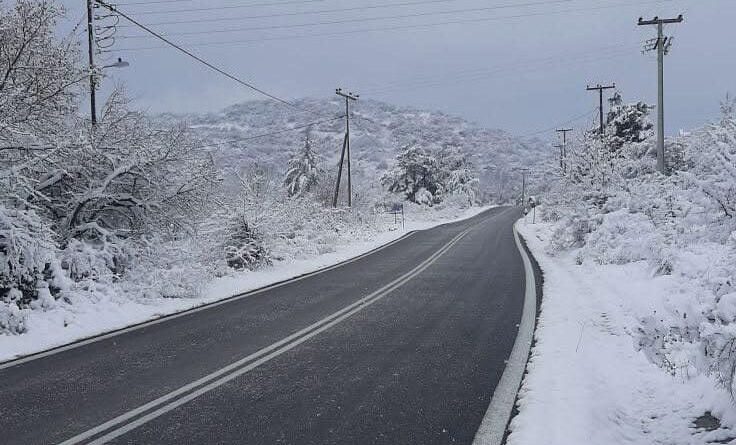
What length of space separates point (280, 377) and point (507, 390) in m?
2.35

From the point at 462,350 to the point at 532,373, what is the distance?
4.03ft

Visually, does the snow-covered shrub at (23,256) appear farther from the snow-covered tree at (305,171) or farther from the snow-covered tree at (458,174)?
the snow-covered tree at (458,174)

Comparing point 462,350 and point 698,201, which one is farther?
point 462,350

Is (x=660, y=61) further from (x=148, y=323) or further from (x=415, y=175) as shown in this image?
(x=415, y=175)

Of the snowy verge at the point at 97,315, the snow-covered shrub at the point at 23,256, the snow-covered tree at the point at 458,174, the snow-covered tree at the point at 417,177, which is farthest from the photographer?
the snow-covered tree at the point at 458,174

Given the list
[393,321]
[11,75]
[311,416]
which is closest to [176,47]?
[11,75]

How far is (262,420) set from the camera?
486 centimetres

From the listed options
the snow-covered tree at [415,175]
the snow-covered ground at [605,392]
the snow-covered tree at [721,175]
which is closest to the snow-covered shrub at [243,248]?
the snow-covered ground at [605,392]

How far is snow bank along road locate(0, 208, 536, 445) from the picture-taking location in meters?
4.69

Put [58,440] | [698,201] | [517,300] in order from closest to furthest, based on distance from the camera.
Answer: [58,440]
[698,201]
[517,300]

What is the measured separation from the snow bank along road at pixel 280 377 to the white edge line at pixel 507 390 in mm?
88

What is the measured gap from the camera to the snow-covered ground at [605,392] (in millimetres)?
4539

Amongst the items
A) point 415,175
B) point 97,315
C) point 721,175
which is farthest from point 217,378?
point 415,175

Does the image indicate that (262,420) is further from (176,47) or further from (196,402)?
(176,47)
